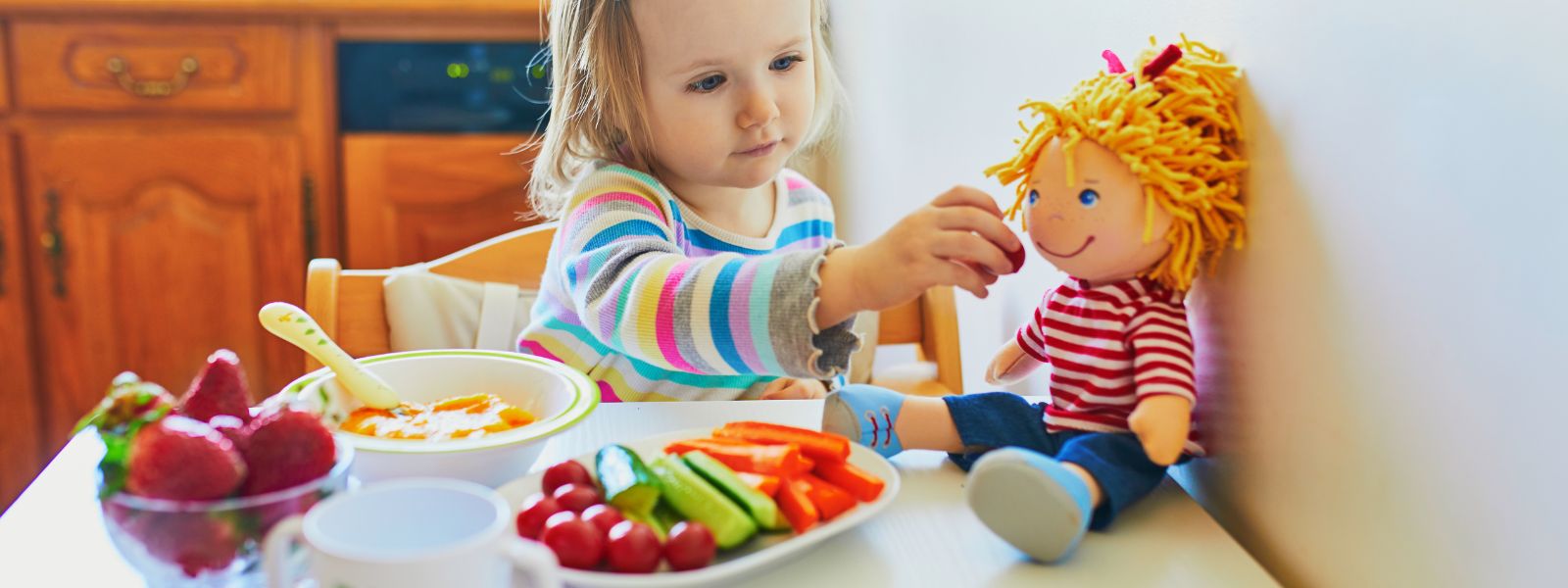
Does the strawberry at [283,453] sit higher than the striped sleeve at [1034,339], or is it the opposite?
the striped sleeve at [1034,339]

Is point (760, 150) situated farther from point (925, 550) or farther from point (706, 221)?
point (925, 550)

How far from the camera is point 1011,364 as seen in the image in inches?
27.9

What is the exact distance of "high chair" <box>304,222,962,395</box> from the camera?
3.52ft

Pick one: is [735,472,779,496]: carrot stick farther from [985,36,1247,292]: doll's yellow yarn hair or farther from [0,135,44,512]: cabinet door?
[0,135,44,512]: cabinet door

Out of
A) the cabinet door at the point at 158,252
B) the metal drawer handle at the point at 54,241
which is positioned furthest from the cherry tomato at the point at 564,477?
the metal drawer handle at the point at 54,241

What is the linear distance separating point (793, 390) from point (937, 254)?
1.39ft

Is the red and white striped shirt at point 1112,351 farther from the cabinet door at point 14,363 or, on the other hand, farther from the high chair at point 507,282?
the cabinet door at point 14,363

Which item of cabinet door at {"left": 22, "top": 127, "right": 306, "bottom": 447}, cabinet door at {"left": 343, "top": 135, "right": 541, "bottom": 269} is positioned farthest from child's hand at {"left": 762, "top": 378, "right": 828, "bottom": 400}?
cabinet door at {"left": 22, "top": 127, "right": 306, "bottom": 447}

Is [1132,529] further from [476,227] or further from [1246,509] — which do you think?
[476,227]

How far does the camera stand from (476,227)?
6.44 ft

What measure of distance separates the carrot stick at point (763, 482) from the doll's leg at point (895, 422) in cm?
11

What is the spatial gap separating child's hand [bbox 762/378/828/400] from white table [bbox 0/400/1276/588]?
34 cm

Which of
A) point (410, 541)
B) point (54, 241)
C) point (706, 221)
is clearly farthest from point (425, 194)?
point (410, 541)

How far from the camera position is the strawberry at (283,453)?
0.48 metres
